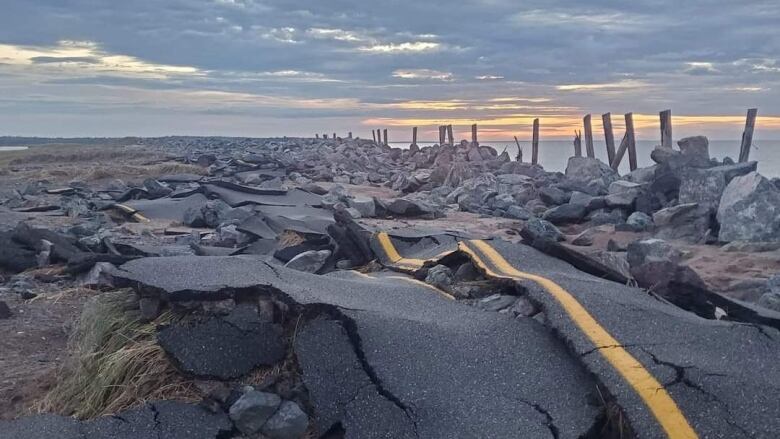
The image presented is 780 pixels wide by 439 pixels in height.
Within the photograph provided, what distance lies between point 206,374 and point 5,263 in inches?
197

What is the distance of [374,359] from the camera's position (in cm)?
410

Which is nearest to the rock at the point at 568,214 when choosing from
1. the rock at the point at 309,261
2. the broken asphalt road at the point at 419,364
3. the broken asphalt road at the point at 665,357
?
the rock at the point at 309,261

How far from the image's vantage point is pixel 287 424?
154 inches

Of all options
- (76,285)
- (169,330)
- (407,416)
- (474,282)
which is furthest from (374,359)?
(76,285)

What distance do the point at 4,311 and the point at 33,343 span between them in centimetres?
80

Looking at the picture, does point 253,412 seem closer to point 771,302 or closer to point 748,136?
point 771,302

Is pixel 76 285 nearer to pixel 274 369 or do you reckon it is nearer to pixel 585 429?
pixel 274 369

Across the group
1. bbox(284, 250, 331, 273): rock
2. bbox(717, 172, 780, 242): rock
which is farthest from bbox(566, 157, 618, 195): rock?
bbox(284, 250, 331, 273): rock

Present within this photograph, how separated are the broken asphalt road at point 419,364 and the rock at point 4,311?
174 centimetres

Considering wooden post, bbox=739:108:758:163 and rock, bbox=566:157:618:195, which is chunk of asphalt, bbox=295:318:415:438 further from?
wooden post, bbox=739:108:758:163

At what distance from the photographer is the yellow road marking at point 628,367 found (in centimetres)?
332

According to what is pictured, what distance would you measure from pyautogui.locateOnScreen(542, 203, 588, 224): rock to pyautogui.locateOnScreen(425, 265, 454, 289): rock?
8.15 metres

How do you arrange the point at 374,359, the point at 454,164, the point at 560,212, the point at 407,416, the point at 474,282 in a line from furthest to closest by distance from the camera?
1. the point at 454,164
2. the point at 560,212
3. the point at 474,282
4. the point at 374,359
5. the point at 407,416

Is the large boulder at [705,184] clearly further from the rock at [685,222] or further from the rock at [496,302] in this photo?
the rock at [496,302]
